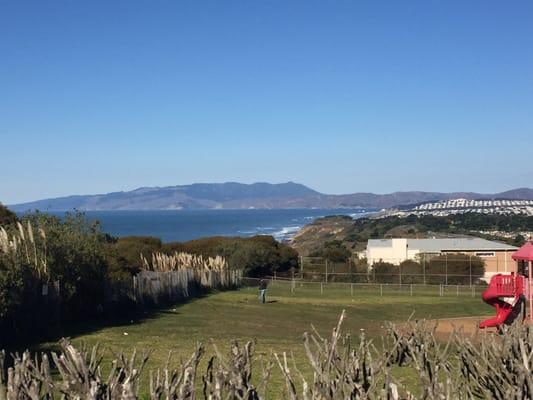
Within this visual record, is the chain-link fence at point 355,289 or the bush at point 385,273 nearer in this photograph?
the chain-link fence at point 355,289

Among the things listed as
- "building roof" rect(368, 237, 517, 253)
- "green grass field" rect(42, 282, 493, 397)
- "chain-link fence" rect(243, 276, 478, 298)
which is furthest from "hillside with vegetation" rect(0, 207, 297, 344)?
"building roof" rect(368, 237, 517, 253)

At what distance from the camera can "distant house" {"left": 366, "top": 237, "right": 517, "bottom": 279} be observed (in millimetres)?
64062

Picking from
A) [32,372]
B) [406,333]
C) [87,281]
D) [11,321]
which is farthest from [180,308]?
[32,372]

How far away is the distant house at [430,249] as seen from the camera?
210 feet

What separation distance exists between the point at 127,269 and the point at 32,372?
3325 centimetres

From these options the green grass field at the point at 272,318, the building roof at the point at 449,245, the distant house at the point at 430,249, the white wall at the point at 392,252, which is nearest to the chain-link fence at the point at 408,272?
the distant house at the point at 430,249

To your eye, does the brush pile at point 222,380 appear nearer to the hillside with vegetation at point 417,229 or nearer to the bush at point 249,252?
the bush at point 249,252

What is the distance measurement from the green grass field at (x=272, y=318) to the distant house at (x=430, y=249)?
1707 centimetres

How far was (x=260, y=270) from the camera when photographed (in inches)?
2256

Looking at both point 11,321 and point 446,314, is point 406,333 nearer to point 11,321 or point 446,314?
point 11,321

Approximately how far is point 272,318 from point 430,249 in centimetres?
4203

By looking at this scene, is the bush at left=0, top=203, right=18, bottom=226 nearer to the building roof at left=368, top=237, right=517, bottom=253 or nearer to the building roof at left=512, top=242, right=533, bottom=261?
the building roof at left=512, top=242, right=533, bottom=261

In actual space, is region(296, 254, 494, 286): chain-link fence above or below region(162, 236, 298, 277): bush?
below

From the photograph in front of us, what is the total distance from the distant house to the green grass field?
56.0 ft
